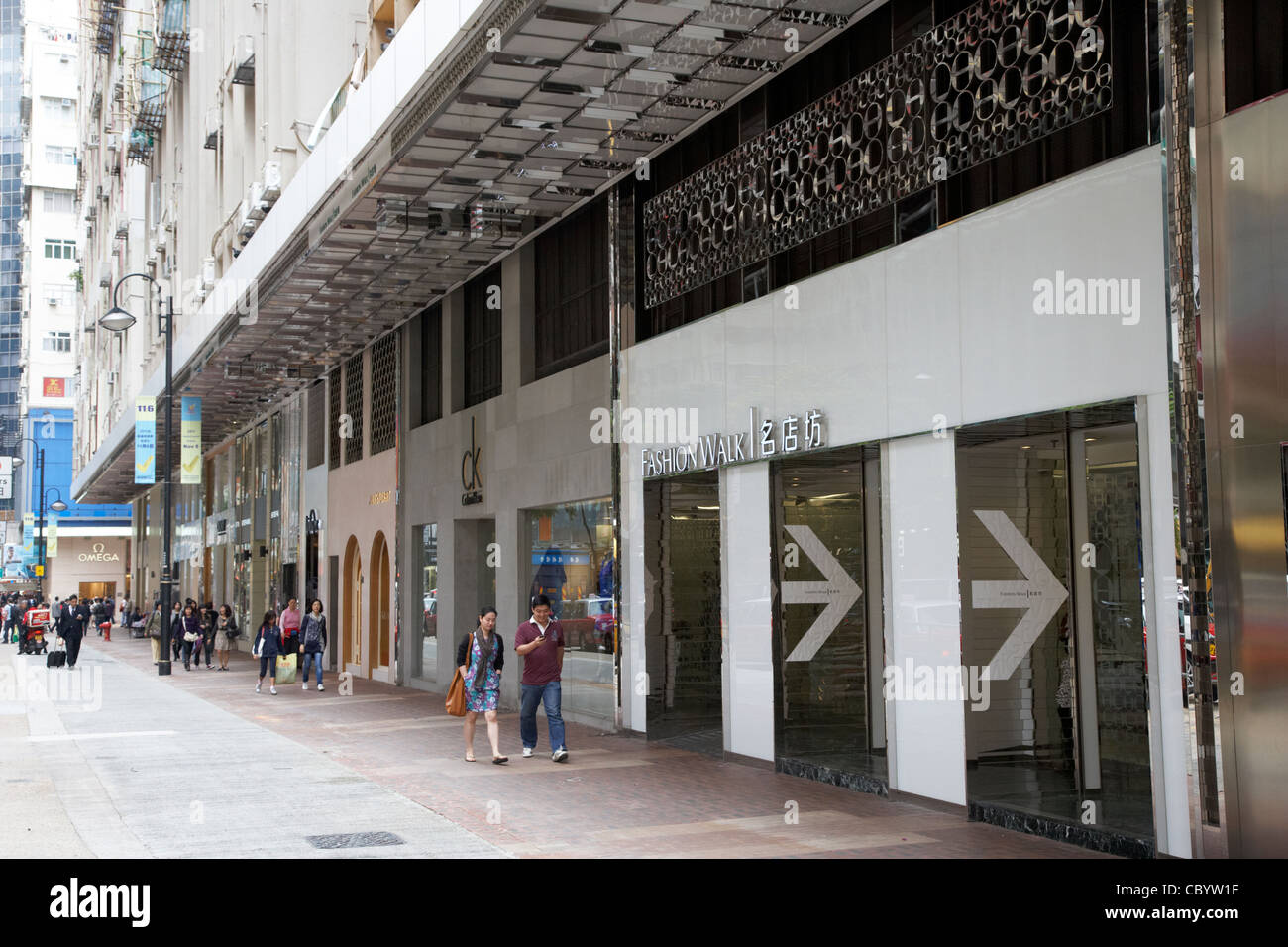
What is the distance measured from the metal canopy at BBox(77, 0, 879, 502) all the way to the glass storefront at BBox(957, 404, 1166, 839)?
4316 mm

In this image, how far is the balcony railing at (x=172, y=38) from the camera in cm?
4191

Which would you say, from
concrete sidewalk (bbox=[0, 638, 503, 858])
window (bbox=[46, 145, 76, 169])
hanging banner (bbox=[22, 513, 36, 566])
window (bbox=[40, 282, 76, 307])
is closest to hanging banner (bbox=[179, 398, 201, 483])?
concrete sidewalk (bbox=[0, 638, 503, 858])

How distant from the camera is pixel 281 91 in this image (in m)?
30.0

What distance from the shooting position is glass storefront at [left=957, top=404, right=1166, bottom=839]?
1078cm

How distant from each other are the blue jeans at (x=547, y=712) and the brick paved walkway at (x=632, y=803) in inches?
10.5

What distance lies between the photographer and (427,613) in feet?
80.2

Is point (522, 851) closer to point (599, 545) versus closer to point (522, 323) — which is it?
point (599, 545)

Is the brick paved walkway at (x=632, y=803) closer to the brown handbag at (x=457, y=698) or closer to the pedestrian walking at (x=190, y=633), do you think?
the brown handbag at (x=457, y=698)

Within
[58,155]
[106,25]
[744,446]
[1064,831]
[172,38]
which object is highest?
[58,155]

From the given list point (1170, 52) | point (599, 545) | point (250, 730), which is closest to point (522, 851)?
point (1170, 52)

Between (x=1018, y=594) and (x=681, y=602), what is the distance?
18.9 feet

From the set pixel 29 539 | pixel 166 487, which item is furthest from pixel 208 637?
pixel 29 539

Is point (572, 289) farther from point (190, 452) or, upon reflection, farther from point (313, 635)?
point (190, 452)

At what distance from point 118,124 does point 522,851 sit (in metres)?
56.4
